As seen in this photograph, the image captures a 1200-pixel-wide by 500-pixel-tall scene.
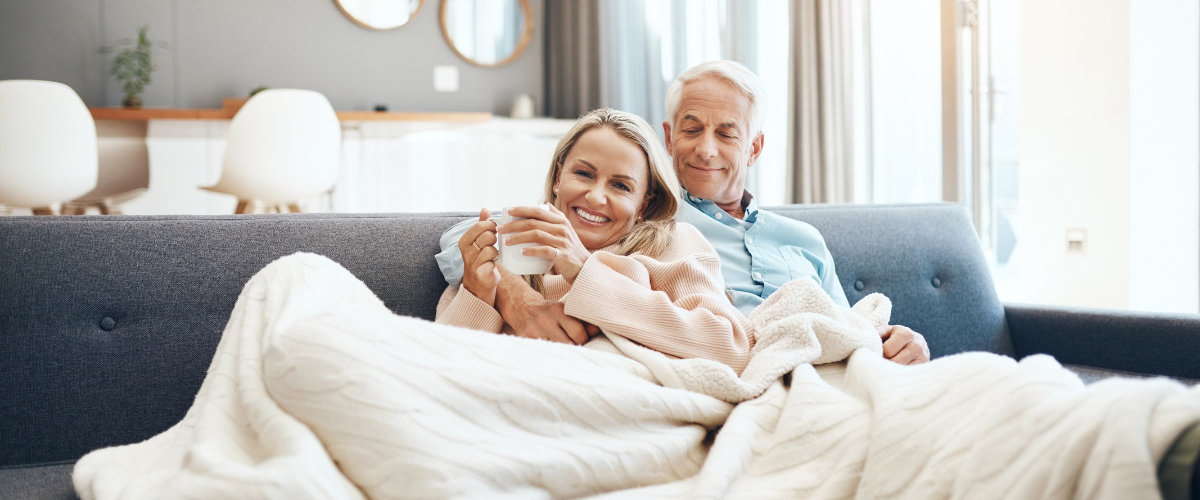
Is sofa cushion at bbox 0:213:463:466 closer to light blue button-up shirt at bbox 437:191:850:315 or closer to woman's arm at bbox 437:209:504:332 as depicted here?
woman's arm at bbox 437:209:504:332

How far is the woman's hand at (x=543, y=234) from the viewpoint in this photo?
1051 mm

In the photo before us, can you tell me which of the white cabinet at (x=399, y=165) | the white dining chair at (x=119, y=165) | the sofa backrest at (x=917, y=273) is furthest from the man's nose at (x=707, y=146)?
the white dining chair at (x=119, y=165)

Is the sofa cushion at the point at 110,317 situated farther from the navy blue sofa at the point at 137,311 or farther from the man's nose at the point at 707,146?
the man's nose at the point at 707,146

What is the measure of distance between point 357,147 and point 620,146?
3172 millimetres

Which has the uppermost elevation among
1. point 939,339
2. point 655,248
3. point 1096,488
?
point 655,248

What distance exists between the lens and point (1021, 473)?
2.10 feet

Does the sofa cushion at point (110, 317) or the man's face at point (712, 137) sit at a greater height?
the man's face at point (712, 137)

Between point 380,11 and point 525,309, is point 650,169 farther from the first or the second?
point 380,11

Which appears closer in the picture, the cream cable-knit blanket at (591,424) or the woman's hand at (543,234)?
the cream cable-knit blanket at (591,424)

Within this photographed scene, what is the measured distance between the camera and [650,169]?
4.50 ft

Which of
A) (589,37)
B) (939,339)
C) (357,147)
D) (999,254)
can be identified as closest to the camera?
(939,339)

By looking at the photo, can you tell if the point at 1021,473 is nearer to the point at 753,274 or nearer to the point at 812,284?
the point at 812,284

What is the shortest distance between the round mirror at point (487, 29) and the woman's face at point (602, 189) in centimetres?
400

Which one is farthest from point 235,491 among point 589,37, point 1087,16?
point 589,37
